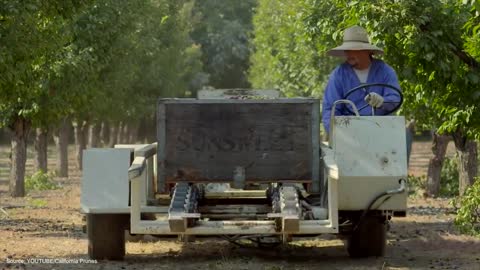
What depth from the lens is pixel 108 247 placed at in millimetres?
11516

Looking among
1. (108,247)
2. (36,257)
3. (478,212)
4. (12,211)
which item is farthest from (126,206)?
(12,211)

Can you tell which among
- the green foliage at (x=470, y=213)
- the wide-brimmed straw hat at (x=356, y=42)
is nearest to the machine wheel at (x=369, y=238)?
the wide-brimmed straw hat at (x=356, y=42)

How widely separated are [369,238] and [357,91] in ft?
4.98

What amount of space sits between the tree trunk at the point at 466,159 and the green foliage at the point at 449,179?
409 cm

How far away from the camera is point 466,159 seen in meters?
21.8

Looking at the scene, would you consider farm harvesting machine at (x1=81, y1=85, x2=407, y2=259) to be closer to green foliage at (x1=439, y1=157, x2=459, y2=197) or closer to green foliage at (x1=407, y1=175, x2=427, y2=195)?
green foliage at (x1=439, y1=157, x2=459, y2=197)

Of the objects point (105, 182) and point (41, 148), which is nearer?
point (105, 182)

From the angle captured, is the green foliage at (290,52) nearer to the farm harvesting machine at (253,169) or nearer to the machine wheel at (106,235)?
the farm harvesting machine at (253,169)

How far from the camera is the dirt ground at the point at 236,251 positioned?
37.1 ft

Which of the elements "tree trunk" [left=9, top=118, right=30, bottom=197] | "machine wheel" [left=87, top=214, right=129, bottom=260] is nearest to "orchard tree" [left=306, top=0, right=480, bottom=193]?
"machine wheel" [left=87, top=214, right=129, bottom=260]

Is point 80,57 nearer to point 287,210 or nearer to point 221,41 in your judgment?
point 287,210

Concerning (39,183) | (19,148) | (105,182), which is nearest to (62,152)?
(39,183)

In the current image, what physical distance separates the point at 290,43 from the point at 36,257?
26430mm

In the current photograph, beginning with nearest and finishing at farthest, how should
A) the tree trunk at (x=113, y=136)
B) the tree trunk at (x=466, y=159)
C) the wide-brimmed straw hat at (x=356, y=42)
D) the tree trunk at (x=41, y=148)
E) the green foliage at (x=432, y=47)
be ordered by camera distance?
the wide-brimmed straw hat at (x=356, y=42), the green foliage at (x=432, y=47), the tree trunk at (x=466, y=159), the tree trunk at (x=41, y=148), the tree trunk at (x=113, y=136)
